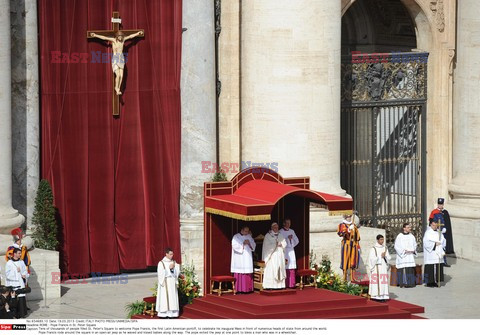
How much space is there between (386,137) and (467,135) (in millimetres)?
1967

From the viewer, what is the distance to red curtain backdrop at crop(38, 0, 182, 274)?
33.2 m

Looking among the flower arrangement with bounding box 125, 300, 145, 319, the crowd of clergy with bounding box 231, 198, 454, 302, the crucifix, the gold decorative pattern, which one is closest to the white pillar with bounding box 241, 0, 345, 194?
the crowd of clergy with bounding box 231, 198, 454, 302

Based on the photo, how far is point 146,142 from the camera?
33875mm

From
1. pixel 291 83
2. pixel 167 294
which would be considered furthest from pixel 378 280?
pixel 291 83

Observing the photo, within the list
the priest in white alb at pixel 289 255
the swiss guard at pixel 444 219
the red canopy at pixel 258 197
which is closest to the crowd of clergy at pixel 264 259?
the priest in white alb at pixel 289 255

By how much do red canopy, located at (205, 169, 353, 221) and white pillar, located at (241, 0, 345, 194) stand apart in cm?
395

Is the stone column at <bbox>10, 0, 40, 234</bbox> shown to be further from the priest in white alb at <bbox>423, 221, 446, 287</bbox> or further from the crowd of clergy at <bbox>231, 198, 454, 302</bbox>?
the priest in white alb at <bbox>423, 221, 446, 287</bbox>

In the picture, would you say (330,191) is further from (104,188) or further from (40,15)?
(40,15)

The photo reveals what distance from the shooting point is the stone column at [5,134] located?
31.8m

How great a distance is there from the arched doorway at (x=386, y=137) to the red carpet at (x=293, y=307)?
27.5ft

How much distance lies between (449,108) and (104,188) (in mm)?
9125

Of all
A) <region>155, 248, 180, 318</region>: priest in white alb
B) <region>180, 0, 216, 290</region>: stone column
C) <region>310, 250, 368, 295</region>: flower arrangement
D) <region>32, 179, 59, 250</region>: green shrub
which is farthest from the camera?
<region>180, 0, 216, 290</region>: stone column

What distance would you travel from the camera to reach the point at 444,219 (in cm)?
3581

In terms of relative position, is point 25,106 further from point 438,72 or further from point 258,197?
point 438,72
